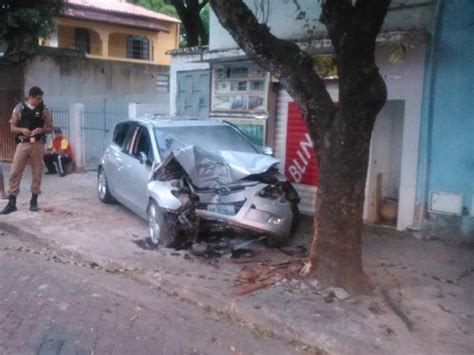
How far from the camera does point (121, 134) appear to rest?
9359mm

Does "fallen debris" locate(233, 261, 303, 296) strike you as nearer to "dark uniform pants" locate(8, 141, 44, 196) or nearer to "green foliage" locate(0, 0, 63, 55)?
"dark uniform pants" locate(8, 141, 44, 196)

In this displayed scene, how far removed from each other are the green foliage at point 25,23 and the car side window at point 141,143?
7.20 m

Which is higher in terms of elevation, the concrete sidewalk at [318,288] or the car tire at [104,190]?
the car tire at [104,190]

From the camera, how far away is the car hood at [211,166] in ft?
22.2

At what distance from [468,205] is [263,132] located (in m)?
3.81

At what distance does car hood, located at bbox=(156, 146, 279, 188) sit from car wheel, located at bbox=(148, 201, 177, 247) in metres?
0.50

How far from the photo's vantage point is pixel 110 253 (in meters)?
6.78

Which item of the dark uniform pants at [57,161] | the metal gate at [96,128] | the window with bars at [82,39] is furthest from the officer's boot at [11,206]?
the window with bars at [82,39]

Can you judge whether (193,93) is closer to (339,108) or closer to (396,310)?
(339,108)

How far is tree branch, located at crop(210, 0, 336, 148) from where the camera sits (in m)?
5.30

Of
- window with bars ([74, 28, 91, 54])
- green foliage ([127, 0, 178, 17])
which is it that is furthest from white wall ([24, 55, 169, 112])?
green foliage ([127, 0, 178, 17])

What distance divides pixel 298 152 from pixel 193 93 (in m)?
3.28

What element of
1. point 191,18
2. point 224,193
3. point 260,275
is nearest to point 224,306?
point 260,275

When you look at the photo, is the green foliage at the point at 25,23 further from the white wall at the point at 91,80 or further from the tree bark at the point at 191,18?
the tree bark at the point at 191,18
